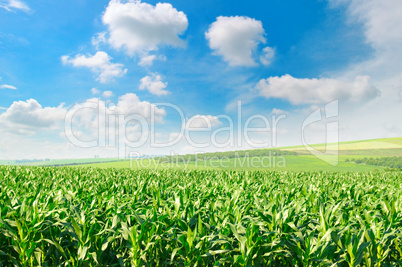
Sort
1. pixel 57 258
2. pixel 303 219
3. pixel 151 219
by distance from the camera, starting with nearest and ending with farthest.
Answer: pixel 57 258, pixel 151 219, pixel 303 219

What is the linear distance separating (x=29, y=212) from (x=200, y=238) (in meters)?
2.30

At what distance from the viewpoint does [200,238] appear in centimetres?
251

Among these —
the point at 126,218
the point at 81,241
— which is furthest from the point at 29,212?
the point at 126,218

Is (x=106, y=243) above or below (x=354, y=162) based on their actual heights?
above

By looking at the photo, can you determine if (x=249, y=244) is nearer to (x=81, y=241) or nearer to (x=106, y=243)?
(x=106, y=243)

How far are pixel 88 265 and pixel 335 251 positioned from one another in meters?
2.82

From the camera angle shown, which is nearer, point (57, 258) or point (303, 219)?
point (57, 258)

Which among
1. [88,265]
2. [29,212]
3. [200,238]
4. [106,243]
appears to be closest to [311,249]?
[200,238]

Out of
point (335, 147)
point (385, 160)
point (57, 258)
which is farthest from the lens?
point (335, 147)

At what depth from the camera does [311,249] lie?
248 centimetres

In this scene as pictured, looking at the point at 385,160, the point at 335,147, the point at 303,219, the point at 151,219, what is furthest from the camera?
the point at 335,147

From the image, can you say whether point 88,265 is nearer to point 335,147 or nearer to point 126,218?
point 126,218

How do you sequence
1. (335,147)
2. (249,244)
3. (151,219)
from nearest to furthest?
(249,244)
(151,219)
(335,147)

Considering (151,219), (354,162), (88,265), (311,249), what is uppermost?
(151,219)
